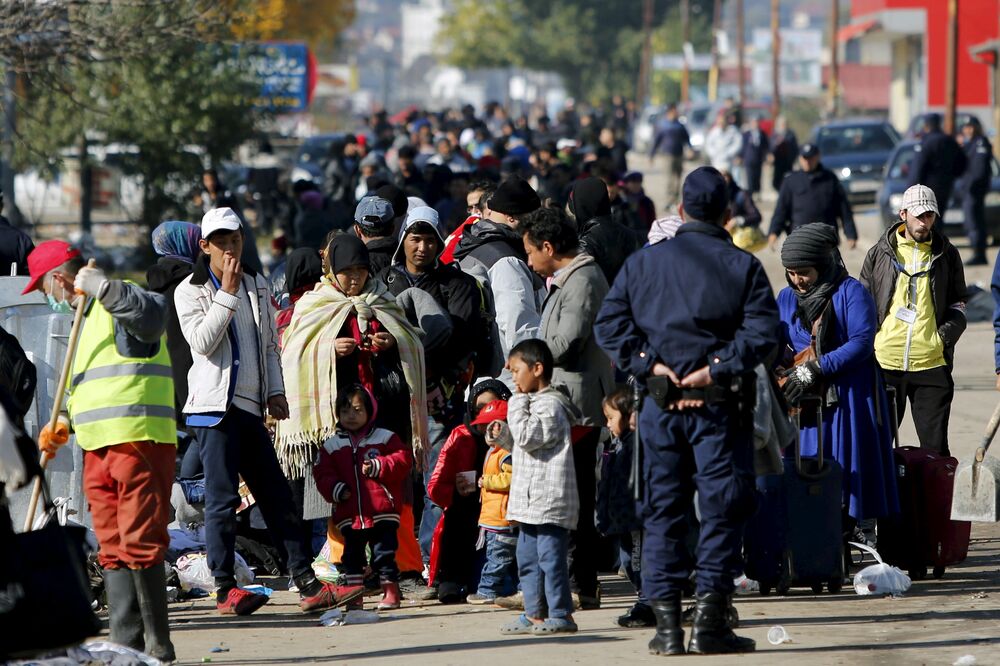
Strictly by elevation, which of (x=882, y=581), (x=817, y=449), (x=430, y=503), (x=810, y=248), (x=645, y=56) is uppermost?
(x=645, y=56)

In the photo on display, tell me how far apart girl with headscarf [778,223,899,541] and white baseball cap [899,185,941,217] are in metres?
0.88

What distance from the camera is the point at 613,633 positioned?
290 inches

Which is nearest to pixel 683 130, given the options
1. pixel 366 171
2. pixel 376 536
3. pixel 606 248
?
pixel 366 171

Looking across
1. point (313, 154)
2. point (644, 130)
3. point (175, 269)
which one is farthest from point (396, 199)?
point (644, 130)

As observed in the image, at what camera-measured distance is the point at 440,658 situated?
6.98 meters

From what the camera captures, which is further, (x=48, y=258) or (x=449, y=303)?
(x=449, y=303)

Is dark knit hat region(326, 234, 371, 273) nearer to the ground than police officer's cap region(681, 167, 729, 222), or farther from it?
nearer to the ground

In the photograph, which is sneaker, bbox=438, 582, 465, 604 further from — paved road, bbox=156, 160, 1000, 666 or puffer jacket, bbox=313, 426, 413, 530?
puffer jacket, bbox=313, 426, 413, 530

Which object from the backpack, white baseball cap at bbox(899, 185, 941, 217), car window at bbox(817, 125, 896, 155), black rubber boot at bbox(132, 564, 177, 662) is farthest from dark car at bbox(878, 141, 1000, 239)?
black rubber boot at bbox(132, 564, 177, 662)

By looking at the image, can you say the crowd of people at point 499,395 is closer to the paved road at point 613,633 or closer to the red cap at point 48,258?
the red cap at point 48,258

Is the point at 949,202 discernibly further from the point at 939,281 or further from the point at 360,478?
the point at 360,478

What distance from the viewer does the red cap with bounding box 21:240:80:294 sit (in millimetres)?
7047

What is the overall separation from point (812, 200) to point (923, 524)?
8.35 m

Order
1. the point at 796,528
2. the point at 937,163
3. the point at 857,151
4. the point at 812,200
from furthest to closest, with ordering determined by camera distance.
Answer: the point at 857,151 → the point at 937,163 → the point at 812,200 → the point at 796,528
